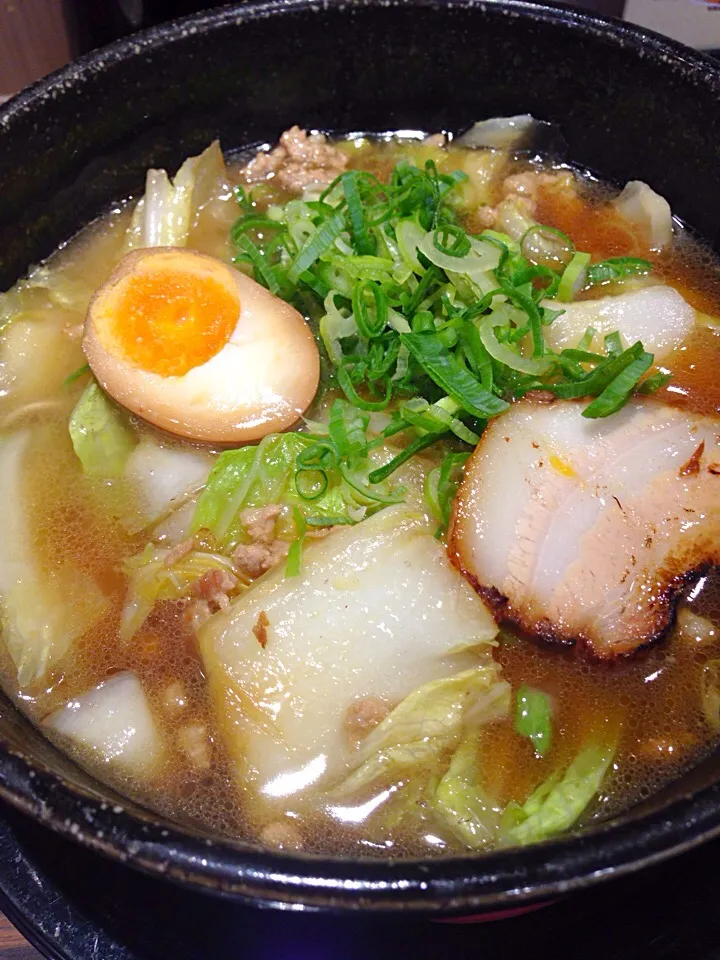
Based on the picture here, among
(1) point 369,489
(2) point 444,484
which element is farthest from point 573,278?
(1) point 369,489

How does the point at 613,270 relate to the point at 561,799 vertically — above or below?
above

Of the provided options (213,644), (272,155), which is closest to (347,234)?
(272,155)

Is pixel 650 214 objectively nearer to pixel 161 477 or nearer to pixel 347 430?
pixel 347 430

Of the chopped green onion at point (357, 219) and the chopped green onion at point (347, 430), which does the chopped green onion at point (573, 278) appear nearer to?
the chopped green onion at point (357, 219)

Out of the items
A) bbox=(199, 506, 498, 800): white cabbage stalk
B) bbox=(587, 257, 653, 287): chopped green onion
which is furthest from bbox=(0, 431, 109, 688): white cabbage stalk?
bbox=(587, 257, 653, 287): chopped green onion

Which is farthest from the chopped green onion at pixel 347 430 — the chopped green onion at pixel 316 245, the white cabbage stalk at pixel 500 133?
the white cabbage stalk at pixel 500 133

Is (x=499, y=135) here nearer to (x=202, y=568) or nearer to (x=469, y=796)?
(x=202, y=568)
